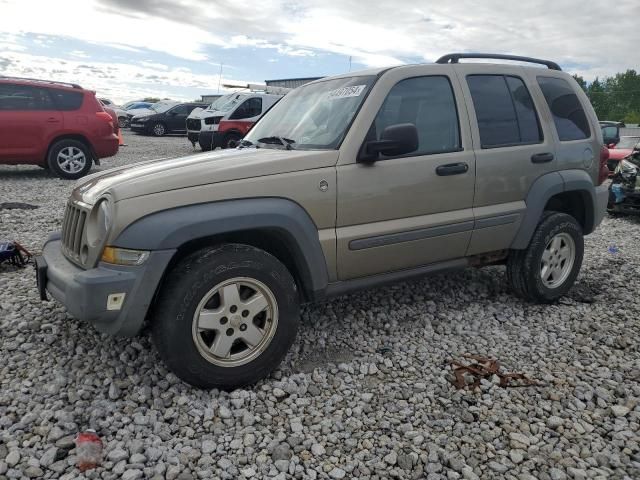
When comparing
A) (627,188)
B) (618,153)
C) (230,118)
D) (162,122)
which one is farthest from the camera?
(162,122)

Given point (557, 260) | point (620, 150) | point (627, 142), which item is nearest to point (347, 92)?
point (557, 260)

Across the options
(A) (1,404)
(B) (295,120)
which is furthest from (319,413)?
(B) (295,120)

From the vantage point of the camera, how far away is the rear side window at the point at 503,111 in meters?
3.84

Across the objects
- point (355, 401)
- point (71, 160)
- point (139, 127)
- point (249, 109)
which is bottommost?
point (355, 401)

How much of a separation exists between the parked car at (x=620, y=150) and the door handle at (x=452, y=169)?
9836 millimetres

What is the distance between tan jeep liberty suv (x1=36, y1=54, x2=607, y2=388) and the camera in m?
2.72

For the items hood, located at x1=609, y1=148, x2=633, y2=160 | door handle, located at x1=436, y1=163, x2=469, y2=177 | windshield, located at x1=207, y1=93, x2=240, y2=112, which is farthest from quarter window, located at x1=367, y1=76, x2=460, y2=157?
windshield, located at x1=207, y1=93, x2=240, y2=112

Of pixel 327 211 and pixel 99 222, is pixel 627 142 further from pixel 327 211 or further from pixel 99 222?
pixel 99 222

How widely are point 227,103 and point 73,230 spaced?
1429 centimetres

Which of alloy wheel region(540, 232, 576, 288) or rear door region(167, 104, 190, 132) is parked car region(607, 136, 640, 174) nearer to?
alloy wheel region(540, 232, 576, 288)

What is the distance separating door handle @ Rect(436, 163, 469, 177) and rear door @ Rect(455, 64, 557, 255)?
5.3 inches

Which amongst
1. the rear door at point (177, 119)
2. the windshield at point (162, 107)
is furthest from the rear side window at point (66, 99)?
the windshield at point (162, 107)

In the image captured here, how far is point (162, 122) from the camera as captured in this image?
932 inches

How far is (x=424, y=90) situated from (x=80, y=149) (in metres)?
8.69
